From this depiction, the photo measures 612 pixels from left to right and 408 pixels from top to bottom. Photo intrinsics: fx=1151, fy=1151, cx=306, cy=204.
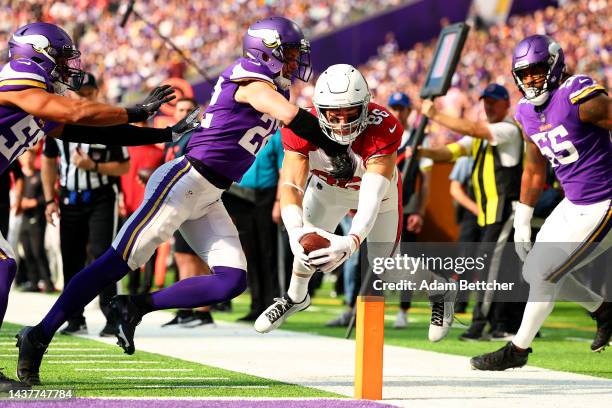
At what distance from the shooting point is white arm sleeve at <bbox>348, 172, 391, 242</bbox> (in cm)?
548

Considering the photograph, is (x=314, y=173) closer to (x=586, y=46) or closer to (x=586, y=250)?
(x=586, y=250)

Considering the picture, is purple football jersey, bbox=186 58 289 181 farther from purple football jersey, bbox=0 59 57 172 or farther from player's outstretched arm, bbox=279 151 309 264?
purple football jersey, bbox=0 59 57 172

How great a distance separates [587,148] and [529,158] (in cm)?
51

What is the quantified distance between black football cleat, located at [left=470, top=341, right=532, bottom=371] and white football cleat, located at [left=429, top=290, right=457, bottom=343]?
29 cm

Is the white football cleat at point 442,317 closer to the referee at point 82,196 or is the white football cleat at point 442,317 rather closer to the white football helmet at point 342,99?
the white football helmet at point 342,99

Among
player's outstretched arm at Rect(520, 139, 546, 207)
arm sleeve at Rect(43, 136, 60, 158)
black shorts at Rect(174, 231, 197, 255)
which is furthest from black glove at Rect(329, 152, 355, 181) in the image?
black shorts at Rect(174, 231, 197, 255)

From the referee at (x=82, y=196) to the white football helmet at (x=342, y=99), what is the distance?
293 centimetres

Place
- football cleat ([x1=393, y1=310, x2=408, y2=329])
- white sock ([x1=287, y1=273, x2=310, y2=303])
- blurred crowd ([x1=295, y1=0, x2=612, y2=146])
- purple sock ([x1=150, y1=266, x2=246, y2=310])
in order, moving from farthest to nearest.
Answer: blurred crowd ([x1=295, y1=0, x2=612, y2=146]) < football cleat ([x1=393, y1=310, x2=408, y2=329]) < white sock ([x1=287, y1=273, x2=310, y2=303]) < purple sock ([x1=150, y1=266, x2=246, y2=310])

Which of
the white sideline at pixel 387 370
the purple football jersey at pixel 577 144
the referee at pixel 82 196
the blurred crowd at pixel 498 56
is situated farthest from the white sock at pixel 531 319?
the blurred crowd at pixel 498 56

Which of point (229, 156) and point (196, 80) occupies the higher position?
point (229, 156)

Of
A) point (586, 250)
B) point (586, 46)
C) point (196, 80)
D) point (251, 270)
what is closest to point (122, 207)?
point (251, 270)

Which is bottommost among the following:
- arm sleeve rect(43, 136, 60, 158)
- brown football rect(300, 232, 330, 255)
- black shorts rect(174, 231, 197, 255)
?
black shorts rect(174, 231, 197, 255)

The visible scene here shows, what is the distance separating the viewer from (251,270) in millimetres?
9789

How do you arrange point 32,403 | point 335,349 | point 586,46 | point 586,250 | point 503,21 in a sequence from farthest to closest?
point 503,21, point 586,46, point 335,349, point 586,250, point 32,403
